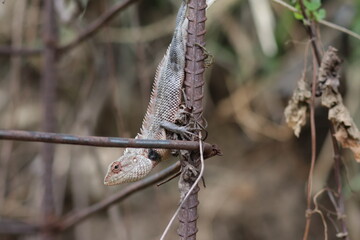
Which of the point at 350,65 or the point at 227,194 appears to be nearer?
the point at 350,65

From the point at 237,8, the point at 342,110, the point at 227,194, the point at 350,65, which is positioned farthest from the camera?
the point at 227,194

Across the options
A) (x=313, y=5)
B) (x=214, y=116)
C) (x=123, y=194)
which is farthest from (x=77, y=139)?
(x=214, y=116)

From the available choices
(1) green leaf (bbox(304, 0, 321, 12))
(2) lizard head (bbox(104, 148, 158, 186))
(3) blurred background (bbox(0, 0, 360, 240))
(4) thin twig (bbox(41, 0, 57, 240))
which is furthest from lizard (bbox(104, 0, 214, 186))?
(3) blurred background (bbox(0, 0, 360, 240))

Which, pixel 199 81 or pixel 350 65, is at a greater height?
pixel 350 65

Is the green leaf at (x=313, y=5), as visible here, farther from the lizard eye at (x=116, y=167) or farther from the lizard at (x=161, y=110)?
the lizard eye at (x=116, y=167)

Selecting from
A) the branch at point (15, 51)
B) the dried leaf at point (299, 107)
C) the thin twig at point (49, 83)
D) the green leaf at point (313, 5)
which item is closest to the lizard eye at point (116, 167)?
the dried leaf at point (299, 107)

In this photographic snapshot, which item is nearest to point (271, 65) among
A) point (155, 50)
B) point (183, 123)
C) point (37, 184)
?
point (155, 50)

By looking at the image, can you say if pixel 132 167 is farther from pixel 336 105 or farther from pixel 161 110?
pixel 336 105

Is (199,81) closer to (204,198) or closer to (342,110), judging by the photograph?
(342,110)

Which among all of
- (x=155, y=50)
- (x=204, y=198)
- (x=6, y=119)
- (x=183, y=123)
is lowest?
(x=204, y=198)
